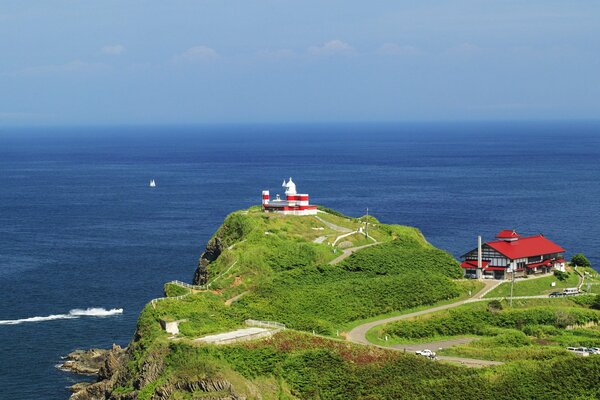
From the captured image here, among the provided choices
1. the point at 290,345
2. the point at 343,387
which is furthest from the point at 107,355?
the point at 343,387

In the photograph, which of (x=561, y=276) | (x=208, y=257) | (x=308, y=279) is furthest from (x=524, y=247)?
(x=208, y=257)

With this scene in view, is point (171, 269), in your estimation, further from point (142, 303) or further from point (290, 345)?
point (290, 345)

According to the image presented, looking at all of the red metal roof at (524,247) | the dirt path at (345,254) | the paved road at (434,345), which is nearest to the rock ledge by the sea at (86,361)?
the dirt path at (345,254)

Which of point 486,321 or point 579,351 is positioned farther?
point 486,321

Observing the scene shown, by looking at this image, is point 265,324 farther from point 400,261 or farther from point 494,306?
point 400,261

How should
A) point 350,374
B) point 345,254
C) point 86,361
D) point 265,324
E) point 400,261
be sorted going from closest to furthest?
point 350,374, point 265,324, point 86,361, point 400,261, point 345,254

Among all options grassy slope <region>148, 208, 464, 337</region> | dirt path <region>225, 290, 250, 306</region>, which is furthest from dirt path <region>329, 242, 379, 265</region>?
→ dirt path <region>225, 290, 250, 306</region>
